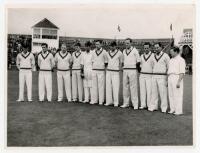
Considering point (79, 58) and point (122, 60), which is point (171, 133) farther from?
point (79, 58)

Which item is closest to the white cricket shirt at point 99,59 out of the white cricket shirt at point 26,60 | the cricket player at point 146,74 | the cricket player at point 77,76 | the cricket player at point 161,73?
the cricket player at point 77,76

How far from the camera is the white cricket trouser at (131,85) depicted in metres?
7.94

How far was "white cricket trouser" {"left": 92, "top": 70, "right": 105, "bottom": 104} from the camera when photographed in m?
8.34

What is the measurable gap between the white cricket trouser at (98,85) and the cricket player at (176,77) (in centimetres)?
143

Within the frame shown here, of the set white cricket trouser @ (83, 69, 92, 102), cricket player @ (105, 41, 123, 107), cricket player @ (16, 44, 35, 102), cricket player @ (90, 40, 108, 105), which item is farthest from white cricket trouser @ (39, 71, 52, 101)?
cricket player @ (105, 41, 123, 107)

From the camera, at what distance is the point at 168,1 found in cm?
652

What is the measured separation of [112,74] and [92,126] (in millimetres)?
1701

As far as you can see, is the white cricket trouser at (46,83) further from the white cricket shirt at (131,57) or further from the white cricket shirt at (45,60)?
the white cricket shirt at (131,57)

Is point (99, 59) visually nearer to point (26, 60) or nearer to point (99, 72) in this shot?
point (99, 72)

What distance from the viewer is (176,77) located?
293 inches

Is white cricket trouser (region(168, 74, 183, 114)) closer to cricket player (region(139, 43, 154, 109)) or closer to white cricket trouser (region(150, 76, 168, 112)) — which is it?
white cricket trouser (region(150, 76, 168, 112))

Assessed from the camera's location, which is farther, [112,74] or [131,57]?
[112,74]

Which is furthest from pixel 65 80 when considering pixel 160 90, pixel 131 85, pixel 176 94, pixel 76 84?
pixel 176 94

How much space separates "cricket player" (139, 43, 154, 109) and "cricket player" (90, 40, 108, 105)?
0.85 meters
